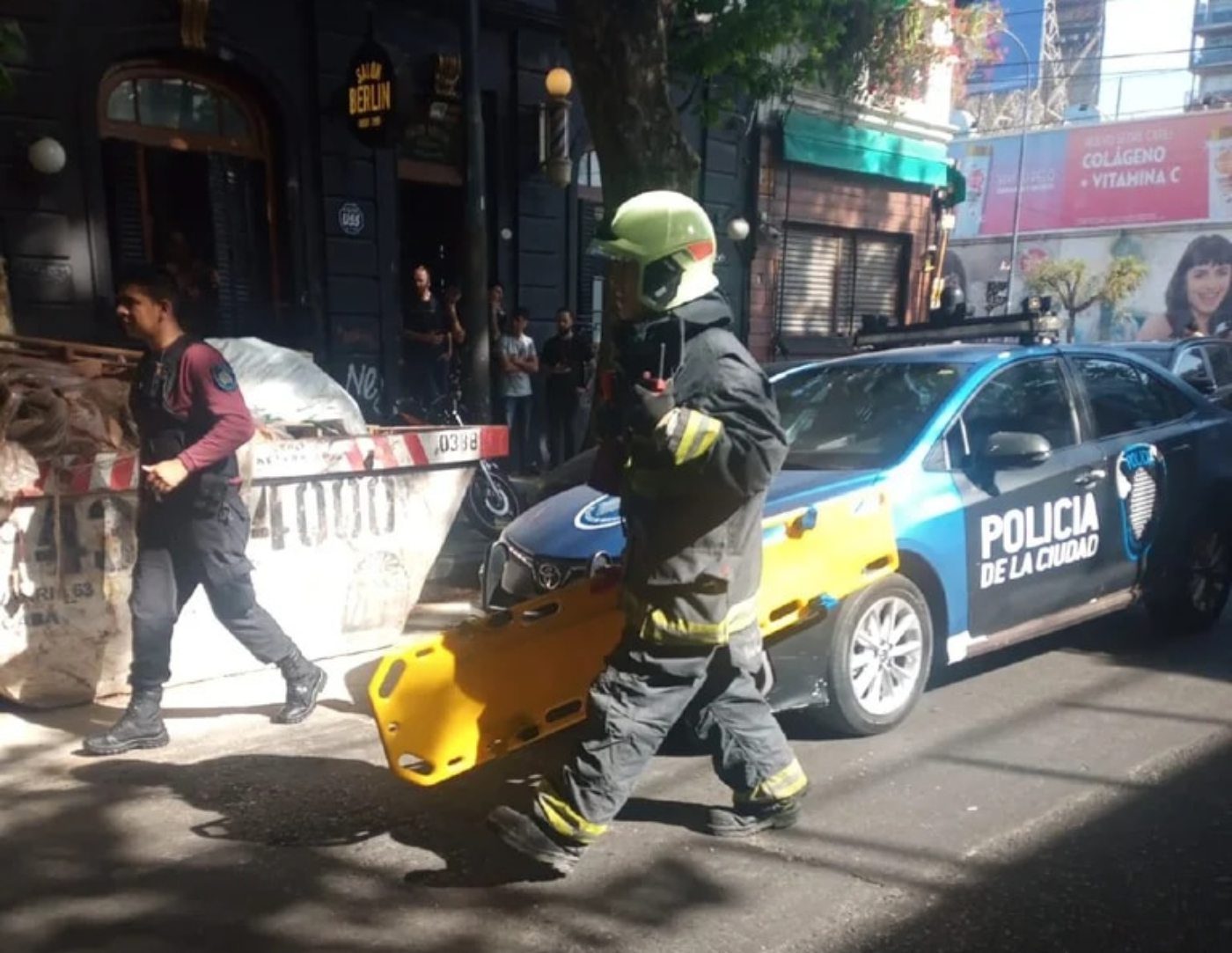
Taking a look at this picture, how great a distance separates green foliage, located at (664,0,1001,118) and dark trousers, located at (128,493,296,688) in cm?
547

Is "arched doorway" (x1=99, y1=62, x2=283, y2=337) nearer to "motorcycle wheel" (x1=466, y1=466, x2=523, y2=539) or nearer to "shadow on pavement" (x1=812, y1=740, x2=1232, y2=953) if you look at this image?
"motorcycle wheel" (x1=466, y1=466, x2=523, y2=539)

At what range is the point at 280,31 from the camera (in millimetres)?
9680

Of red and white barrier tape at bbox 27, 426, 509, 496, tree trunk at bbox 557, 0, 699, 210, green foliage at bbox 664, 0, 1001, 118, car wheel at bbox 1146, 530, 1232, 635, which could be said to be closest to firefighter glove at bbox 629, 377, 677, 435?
red and white barrier tape at bbox 27, 426, 509, 496

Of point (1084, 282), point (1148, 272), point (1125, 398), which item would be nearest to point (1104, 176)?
point (1148, 272)

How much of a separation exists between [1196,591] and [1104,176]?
42749 mm

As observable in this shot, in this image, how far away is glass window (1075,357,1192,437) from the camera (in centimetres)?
550

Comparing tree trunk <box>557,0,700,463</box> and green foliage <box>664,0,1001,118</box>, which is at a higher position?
green foliage <box>664,0,1001,118</box>

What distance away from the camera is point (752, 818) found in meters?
3.57

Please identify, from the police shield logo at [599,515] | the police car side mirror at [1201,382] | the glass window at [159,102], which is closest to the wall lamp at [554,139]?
the glass window at [159,102]

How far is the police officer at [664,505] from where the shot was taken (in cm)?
305

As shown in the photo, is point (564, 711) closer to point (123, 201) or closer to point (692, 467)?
point (692, 467)

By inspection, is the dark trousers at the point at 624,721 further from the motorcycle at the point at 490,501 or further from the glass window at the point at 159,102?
the glass window at the point at 159,102

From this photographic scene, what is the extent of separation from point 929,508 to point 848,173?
13.3 meters

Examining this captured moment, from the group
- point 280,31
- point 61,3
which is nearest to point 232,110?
point 280,31
